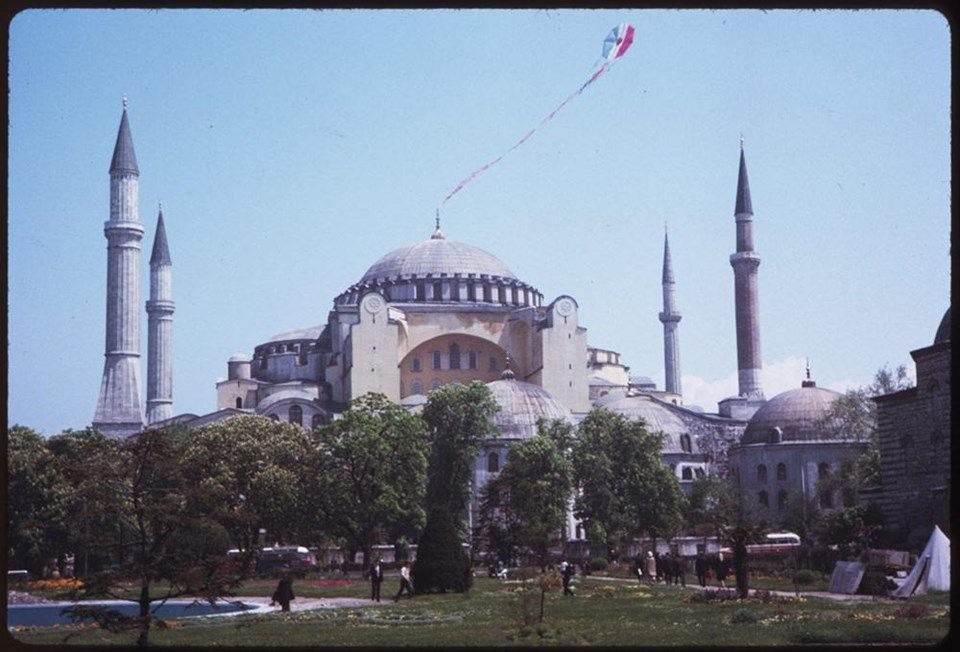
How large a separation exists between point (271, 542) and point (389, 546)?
4.48 m

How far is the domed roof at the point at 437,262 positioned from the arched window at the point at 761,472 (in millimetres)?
20212

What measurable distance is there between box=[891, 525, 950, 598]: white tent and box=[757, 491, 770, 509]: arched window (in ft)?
123

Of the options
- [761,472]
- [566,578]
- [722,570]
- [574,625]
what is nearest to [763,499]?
[761,472]

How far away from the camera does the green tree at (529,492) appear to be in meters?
38.8

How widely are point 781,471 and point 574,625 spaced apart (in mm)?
45219

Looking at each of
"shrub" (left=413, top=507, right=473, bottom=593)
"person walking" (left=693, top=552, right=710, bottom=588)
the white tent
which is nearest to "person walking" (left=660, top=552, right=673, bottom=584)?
"person walking" (left=693, top=552, right=710, bottom=588)

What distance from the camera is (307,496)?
40.8 metres

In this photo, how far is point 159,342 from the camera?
244 feet

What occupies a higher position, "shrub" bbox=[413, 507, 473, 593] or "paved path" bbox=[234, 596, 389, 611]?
"shrub" bbox=[413, 507, 473, 593]

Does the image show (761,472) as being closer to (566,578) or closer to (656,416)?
(656,416)

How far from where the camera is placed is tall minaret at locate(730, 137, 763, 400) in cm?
6969

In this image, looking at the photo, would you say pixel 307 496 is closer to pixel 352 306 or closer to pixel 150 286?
pixel 352 306

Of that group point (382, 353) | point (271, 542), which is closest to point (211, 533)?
point (271, 542)

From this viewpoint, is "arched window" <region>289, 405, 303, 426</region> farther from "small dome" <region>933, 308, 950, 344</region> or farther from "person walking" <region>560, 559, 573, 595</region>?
"person walking" <region>560, 559, 573, 595</region>
